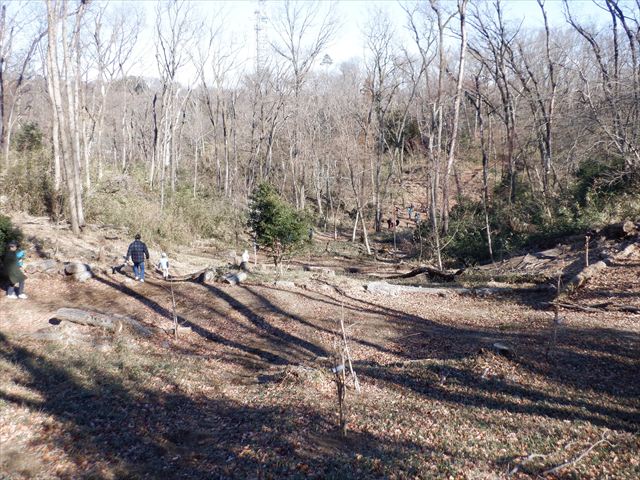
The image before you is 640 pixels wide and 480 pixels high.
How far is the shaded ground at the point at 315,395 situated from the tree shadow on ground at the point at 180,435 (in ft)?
0.09

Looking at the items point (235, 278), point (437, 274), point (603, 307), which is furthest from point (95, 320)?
point (603, 307)

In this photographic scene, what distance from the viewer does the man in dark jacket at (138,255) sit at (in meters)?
14.7

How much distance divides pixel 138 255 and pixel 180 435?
373 inches

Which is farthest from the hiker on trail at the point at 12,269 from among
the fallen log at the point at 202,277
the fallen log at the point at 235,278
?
the fallen log at the point at 235,278

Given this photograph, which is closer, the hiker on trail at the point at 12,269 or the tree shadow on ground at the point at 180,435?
the tree shadow on ground at the point at 180,435

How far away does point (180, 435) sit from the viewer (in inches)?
255

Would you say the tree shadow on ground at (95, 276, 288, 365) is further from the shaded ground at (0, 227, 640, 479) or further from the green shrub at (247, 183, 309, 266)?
the green shrub at (247, 183, 309, 266)

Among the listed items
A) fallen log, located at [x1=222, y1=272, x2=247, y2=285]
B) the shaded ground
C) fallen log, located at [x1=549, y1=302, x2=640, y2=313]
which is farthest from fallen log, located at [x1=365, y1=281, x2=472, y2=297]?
fallen log, located at [x1=222, y1=272, x2=247, y2=285]

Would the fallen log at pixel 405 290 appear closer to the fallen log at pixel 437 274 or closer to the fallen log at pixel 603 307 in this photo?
the fallen log at pixel 437 274

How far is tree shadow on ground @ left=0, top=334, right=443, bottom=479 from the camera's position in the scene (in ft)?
18.0

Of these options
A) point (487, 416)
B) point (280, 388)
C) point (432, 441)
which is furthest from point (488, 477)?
point (280, 388)

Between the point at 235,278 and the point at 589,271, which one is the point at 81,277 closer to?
the point at 235,278

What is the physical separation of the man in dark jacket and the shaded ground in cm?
210

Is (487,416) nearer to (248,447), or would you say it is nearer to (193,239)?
(248,447)
